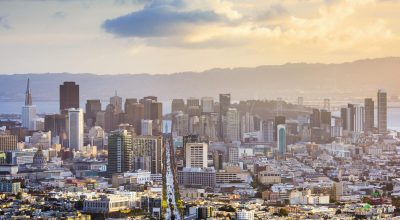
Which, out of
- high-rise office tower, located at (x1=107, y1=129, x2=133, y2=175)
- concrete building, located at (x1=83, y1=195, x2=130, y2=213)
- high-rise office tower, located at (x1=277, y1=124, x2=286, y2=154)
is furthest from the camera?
high-rise office tower, located at (x1=277, y1=124, x2=286, y2=154)

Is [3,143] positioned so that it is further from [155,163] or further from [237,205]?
[237,205]

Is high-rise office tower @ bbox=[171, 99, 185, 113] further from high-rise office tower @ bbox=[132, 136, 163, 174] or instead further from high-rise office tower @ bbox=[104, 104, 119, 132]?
high-rise office tower @ bbox=[132, 136, 163, 174]

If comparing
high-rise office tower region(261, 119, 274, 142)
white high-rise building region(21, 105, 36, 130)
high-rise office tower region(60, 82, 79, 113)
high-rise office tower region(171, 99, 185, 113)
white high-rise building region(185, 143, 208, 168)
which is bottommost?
white high-rise building region(185, 143, 208, 168)

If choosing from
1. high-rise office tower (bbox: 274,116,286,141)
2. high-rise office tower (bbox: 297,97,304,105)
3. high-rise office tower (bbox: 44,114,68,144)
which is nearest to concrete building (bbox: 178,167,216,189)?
high-rise office tower (bbox: 44,114,68,144)

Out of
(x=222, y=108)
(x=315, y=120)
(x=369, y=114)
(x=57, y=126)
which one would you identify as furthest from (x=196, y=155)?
(x=222, y=108)

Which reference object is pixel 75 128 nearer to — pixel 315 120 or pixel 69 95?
pixel 69 95

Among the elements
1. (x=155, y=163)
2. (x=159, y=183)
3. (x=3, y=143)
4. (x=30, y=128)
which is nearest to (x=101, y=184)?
(x=159, y=183)

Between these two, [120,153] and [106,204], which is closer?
[106,204]
